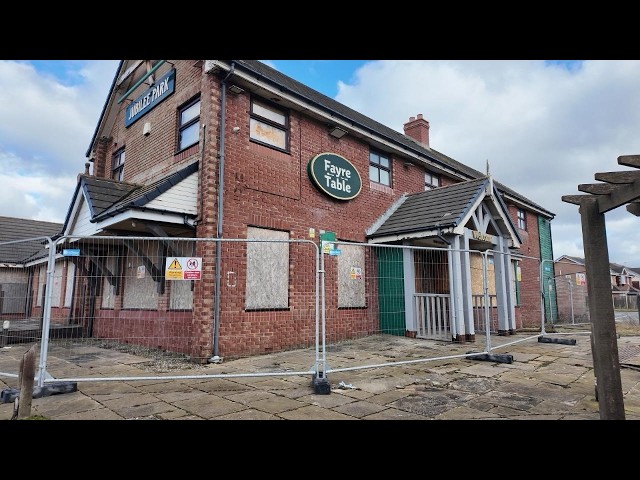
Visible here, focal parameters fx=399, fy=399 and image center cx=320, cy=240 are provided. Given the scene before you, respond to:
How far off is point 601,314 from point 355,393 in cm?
278

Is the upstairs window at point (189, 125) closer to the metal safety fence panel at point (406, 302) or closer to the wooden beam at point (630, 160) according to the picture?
the metal safety fence panel at point (406, 302)

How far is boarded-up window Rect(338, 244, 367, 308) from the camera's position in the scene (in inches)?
384

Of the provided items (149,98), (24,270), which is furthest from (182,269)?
(24,270)

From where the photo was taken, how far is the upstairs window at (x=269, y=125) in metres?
8.60

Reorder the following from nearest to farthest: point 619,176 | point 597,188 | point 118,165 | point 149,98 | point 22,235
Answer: point 619,176, point 597,188, point 149,98, point 118,165, point 22,235

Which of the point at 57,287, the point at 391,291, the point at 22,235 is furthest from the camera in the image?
the point at 22,235

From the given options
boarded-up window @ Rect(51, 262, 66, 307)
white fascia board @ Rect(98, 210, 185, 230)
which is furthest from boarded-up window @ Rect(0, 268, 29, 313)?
boarded-up window @ Rect(51, 262, 66, 307)

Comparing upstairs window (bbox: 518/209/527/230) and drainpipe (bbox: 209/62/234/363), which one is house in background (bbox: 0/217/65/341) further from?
upstairs window (bbox: 518/209/527/230)

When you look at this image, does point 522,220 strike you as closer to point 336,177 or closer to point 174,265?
point 336,177

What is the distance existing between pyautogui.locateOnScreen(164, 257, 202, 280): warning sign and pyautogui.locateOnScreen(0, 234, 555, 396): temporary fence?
0.6 inches

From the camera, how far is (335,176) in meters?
10.1
